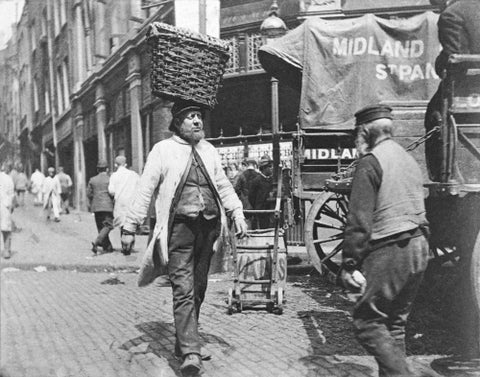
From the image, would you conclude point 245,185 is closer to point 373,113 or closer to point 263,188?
point 263,188

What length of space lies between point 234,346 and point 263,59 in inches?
164

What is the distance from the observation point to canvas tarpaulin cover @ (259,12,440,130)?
6.69 metres

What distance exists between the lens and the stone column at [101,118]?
16.7 metres

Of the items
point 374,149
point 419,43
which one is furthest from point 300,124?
point 374,149

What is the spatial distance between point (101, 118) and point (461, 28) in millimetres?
14386

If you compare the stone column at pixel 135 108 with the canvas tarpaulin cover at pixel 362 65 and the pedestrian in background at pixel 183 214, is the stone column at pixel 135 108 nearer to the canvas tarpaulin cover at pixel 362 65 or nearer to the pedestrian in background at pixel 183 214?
the canvas tarpaulin cover at pixel 362 65

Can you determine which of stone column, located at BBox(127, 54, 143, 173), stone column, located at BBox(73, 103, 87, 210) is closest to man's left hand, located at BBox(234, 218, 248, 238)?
stone column, located at BBox(127, 54, 143, 173)

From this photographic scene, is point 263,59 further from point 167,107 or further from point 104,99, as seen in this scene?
point 104,99

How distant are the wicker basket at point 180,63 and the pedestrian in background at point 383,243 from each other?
1567 millimetres

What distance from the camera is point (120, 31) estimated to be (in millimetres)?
13867

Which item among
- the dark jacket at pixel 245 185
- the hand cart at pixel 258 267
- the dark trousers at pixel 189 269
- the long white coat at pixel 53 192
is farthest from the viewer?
the long white coat at pixel 53 192

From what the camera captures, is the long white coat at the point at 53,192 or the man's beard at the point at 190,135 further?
the long white coat at the point at 53,192

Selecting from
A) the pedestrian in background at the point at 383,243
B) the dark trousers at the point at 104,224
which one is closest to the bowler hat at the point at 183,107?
the pedestrian in background at the point at 383,243

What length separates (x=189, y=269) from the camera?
3.80m
